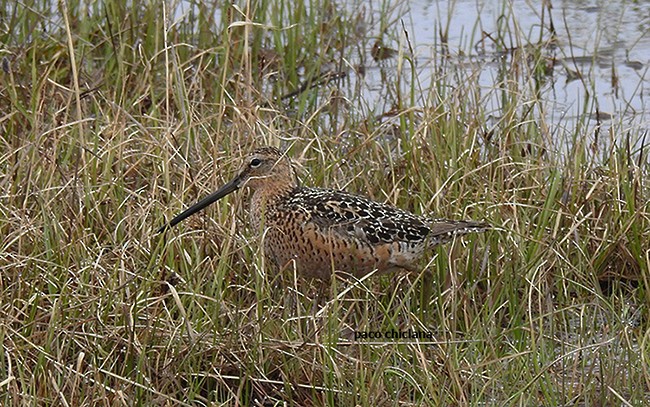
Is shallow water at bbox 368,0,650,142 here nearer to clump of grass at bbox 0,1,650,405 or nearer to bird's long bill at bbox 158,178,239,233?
clump of grass at bbox 0,1,650,405

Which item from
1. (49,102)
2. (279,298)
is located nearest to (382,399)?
(279,298)

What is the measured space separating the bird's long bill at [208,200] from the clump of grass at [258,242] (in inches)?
2.3

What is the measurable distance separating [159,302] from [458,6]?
3754mm

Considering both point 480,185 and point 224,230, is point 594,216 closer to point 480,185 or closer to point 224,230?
point 480,185

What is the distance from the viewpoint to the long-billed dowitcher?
419 cm

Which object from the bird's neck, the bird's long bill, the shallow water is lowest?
the shallow water

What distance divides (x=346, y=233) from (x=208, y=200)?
1.47 ft

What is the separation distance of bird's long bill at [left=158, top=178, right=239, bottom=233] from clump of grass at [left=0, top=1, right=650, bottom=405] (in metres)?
0.06

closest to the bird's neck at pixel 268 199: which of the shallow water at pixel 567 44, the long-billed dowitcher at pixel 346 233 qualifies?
the long-billed dowitcher at pixel 346 233

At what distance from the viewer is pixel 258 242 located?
161 inches

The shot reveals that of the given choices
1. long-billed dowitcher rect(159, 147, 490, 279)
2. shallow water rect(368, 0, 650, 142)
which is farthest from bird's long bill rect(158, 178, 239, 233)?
shallow water rect(368, 0, 650, 142)

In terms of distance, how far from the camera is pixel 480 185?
4.66 m

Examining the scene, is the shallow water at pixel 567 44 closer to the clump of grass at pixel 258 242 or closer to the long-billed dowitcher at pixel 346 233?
the clump of grass at pixel 258 242

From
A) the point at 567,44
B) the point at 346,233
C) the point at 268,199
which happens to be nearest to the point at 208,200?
the point at 268,199
